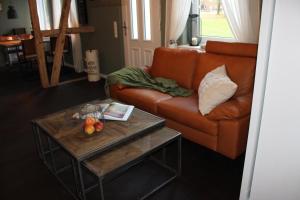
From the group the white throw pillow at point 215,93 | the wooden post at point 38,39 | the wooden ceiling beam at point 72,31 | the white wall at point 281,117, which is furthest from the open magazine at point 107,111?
the wooden ceiling beam at point 72,31

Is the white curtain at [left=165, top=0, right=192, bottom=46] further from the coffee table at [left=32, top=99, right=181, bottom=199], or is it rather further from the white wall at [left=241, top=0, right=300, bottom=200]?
the white wall at [left=241, top=0, right=300, bottom=200]

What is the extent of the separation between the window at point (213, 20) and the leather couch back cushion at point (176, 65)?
575mm

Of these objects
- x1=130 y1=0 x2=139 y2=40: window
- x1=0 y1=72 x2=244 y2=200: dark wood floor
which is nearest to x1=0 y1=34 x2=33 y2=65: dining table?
x1=0 y1=72 x2=244 y2=200: dark wood floor

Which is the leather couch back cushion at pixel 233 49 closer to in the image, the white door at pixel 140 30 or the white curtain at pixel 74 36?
the white door at pixel 140 30

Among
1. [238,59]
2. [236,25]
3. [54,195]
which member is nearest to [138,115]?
[54,195]

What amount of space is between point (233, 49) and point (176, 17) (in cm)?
110

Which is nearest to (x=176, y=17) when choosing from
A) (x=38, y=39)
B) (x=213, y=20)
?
(x=213, y=20)

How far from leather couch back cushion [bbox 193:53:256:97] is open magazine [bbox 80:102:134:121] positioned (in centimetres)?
100

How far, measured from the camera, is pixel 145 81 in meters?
3.07

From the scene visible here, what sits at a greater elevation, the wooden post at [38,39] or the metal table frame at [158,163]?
the wooden post at [38,39]

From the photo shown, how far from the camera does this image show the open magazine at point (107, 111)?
213 cm

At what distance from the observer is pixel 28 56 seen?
535 centimetres

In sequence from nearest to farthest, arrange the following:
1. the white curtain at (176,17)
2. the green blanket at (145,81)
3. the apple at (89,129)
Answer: the apple at (89,129) < the green blanket at (145,81) < the white curtain at (176,17)

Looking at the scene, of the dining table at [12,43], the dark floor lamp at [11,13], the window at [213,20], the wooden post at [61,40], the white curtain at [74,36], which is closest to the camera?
the window at [213,20]
